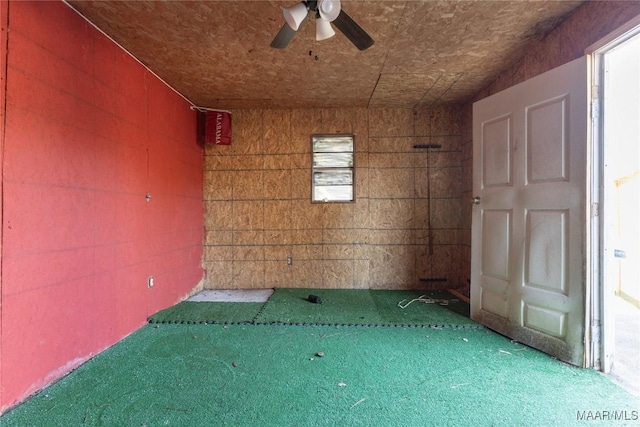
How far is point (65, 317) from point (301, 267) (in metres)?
2.48

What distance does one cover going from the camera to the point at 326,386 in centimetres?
169

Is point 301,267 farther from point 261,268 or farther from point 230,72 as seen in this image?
point 230,72

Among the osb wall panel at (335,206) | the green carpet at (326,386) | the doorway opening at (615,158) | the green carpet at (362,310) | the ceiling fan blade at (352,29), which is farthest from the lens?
the osb wall panel at (335,206)

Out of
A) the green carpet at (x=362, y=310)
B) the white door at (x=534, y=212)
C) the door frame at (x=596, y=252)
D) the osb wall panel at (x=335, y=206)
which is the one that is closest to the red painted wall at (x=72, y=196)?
the osb wall panel at (x=335, y=206)

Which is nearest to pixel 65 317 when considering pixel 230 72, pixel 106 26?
pixel 106 26

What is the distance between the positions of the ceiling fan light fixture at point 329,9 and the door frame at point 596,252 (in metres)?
1.77

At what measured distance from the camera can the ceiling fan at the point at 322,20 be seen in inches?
59.7

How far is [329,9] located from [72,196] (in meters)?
2.07

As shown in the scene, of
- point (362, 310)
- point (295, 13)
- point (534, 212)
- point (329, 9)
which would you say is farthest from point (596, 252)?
point (295, 13)

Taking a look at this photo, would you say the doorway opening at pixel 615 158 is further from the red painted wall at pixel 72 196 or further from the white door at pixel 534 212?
the red painted wall at pixel 72 196

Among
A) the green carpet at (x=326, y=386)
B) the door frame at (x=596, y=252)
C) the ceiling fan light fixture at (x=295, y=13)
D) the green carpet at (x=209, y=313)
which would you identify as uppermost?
the ceiling fan light fixture at (x=295, y=13)

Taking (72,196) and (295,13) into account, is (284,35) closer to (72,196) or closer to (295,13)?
(295,13)

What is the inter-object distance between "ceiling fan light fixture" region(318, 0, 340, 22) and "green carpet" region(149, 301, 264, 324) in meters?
2.59

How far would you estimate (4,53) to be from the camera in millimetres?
1469
